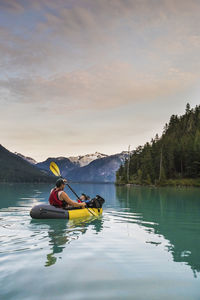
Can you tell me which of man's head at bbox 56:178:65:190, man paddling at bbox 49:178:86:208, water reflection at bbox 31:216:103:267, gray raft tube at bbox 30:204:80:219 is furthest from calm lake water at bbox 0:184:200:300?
man's head at bbox 56:178:65:190

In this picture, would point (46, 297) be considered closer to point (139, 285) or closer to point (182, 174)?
point (139, 285)

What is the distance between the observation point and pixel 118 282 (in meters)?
6.00

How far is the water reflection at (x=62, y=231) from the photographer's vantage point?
837 cm

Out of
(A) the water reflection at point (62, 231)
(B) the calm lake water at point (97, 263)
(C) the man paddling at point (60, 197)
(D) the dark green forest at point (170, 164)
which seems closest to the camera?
(B) the calm lake water at point (97, 263)

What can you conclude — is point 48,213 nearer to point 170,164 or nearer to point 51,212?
point 51,212

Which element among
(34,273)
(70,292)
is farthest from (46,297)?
(34,273)

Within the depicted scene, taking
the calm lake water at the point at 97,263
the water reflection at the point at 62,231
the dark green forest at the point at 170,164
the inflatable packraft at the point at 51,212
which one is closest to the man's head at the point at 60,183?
the inflatable packraft at the point at 51,212

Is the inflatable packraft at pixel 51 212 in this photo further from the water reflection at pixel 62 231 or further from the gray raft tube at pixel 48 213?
the water reflection at pixel 62 231

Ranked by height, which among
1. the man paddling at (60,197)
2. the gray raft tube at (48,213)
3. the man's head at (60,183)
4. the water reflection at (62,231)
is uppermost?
the man's head at (60,183)

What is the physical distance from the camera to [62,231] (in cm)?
1174

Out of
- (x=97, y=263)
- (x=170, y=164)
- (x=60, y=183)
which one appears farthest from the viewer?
(x=170, y=164)

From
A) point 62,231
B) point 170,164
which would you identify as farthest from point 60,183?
point 170,164

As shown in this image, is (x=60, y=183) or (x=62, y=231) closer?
(x=62, y=231)

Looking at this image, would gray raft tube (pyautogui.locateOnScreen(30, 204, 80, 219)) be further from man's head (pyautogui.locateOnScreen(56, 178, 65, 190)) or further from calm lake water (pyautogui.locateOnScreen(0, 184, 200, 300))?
calm lake water (pyautogui.locateOnScreen(0, 184, 200, 300))
